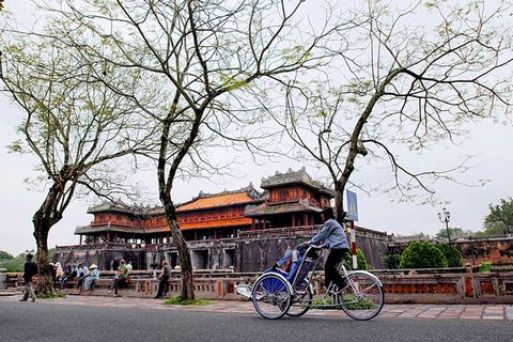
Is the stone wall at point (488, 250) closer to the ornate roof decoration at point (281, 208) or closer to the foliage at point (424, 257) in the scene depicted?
the foliage at point (424, 257)

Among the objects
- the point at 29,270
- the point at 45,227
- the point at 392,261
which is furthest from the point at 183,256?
the point at 392,261

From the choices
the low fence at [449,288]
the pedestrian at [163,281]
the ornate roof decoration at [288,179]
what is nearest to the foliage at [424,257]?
the low fence at [449,288]

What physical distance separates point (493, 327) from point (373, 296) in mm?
1589

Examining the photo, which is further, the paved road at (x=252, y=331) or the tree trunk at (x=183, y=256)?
the tree trunk at (x=183, y=256)

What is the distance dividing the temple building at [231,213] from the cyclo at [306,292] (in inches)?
949

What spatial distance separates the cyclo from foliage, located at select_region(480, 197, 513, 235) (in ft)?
180

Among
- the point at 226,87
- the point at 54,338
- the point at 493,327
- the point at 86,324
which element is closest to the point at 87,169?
the point at 226,87

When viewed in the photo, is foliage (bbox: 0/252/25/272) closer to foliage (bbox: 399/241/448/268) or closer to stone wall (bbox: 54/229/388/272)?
stone wall (bbox: 54/229/388/272)

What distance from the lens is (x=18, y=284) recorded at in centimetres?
2092

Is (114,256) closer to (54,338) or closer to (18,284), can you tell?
(18,284)

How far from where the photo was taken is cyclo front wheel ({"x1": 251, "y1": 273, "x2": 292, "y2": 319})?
6008mm

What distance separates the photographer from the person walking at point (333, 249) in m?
5.98

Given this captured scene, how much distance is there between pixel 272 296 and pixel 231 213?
123ft

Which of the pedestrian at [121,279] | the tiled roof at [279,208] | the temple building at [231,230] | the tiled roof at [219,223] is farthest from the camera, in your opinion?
the tiled roof at [219,223]
